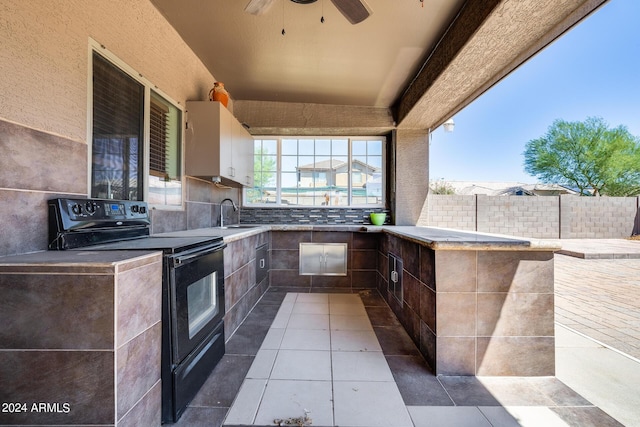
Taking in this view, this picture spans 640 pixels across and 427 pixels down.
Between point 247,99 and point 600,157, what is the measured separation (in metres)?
14.0

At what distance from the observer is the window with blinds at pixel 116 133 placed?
1.51 meters

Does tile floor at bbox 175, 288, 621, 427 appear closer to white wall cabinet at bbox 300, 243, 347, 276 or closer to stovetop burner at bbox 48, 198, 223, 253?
stovetop burner at bbox 48, 198, 223, 253

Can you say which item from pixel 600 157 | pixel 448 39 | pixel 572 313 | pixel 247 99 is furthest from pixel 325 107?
pixel 600 157

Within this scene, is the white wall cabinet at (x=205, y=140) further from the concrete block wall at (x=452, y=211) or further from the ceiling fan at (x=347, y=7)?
the concrete block wall at (x=452, y=211)

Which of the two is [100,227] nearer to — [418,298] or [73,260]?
[73,260]

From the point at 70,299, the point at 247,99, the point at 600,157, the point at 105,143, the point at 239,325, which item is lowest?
the point at 239,325

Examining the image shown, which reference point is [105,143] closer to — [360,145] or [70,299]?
[70,299]

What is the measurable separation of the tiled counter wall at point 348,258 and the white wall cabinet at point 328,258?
0.06 metres

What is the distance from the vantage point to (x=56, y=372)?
0.90 metres

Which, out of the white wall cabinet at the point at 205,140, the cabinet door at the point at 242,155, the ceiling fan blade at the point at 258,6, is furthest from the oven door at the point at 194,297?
the ceiling fan blade at the point at 258,6

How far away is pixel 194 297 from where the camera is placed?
4.85ft

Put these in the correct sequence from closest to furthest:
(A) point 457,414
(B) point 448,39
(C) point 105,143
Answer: (A) point 457,414, (C) point 105,143, (B) point 448,39

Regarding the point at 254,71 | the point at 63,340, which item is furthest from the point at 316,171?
the point at 63,340

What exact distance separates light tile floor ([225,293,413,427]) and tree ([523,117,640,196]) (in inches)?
533
